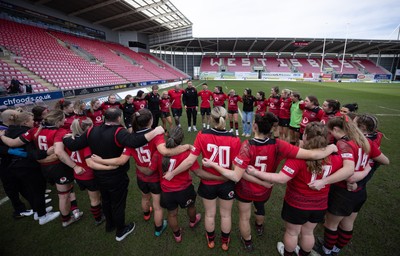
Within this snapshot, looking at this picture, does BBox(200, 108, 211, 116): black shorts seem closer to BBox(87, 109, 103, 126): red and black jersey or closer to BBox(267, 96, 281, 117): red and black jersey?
BBox(267, 96, 281, 117): red and black jersey

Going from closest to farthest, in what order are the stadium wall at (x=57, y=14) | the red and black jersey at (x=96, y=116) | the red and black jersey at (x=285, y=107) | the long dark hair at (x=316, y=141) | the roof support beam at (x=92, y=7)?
the long dark hair at (x=316, y=141), the red and black jersey at (x=96, y=116), the red and black jersey at (x=285, y=107), the stadium wall at (x=57, y=14), the roof support beam at (x=92, y=7)

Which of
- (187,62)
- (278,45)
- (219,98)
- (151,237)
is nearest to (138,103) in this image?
(219,98)

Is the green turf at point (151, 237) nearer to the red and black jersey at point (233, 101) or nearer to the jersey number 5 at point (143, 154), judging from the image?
the jersey number 5 at point (143, 154)

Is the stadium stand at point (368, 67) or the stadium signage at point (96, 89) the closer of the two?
the stadium signage at point (96, 89)

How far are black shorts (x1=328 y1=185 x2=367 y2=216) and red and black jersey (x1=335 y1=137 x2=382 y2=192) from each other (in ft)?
0.29

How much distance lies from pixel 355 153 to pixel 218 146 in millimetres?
1758

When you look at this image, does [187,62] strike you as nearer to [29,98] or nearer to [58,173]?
[29,98]

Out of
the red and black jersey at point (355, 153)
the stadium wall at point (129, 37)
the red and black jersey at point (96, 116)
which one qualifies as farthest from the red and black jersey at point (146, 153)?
the stadium wall at point (129, 37)

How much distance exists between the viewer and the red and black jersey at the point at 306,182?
226 centimetres

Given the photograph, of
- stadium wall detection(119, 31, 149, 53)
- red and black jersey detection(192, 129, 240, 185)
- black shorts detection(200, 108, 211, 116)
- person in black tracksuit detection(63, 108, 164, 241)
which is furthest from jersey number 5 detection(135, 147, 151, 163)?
stadium wall detection(119, 31, 149, 53)

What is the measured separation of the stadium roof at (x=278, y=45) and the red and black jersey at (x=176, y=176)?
139 ft

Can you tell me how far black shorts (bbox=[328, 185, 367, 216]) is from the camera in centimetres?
259

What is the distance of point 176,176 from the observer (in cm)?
278

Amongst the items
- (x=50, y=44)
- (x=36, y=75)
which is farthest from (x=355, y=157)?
(x=50, y=44)
